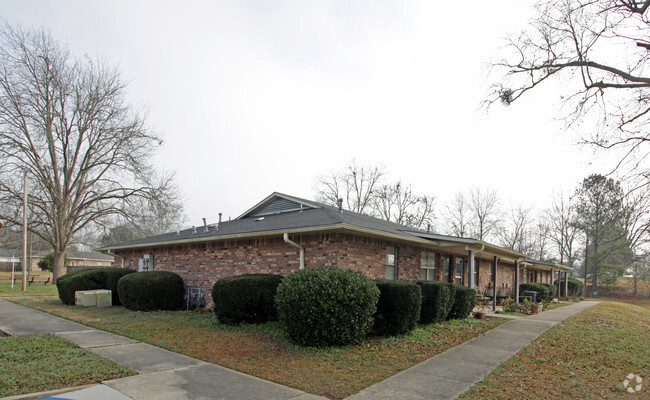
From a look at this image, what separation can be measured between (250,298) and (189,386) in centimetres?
459

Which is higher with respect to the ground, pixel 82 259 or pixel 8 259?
pixel 82 259

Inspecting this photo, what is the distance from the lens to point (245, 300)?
9.88m

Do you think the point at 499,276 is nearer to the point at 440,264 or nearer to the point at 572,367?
the point at 440,264

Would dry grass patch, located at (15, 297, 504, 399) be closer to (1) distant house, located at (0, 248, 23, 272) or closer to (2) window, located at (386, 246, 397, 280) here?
(2) window, located at (386, 246, 397, 280)

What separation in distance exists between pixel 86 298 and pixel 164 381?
35.6 feet

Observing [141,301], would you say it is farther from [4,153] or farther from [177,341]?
[4,153]

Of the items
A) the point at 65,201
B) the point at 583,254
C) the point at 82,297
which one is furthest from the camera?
the point at 583,254

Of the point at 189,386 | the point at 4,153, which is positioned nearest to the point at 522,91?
the point at 189,386

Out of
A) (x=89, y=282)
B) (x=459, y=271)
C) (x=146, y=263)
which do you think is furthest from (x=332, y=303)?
(x=146, y=263)

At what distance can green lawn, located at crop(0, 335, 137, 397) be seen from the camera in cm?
514

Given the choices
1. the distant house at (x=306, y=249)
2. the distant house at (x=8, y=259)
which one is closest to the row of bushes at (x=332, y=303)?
the distant house at (x=306, y=249)

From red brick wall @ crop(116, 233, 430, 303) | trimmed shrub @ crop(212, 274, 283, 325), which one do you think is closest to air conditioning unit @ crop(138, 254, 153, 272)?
red brick wall @ crop(116, 233, 430, 303)

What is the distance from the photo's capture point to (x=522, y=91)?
9.43 m

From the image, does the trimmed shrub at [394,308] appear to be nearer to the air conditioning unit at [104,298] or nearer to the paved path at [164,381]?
the paved path at [164,381]
